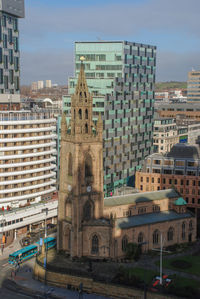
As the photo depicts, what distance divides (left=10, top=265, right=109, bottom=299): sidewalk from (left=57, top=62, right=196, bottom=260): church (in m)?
10.6

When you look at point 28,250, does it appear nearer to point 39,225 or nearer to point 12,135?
point 39,225

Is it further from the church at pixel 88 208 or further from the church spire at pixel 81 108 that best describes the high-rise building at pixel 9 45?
the church at pixel 88 208

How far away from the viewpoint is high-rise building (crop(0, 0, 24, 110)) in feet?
511

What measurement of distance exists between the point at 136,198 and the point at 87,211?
16.0 m

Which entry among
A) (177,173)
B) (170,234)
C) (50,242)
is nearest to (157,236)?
(170,234)

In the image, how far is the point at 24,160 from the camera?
13000 cm

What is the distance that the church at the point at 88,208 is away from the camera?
320 feet

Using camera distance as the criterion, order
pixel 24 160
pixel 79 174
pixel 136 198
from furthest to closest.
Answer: pixel 24 160 < pixel 136 198 < pixel 79 174

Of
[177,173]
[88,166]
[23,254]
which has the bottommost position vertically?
[23,254]

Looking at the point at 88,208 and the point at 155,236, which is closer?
the point at 88,208

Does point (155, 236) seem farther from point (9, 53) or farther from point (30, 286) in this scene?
point (9, 53)

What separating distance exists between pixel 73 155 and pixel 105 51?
6933 centimetres

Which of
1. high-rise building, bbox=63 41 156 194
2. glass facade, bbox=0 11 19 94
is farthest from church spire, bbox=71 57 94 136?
glass facade, bbox=0 11 19 94

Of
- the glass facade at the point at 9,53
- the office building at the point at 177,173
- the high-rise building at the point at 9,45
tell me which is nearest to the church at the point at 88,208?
the office building at the point at 177,173
